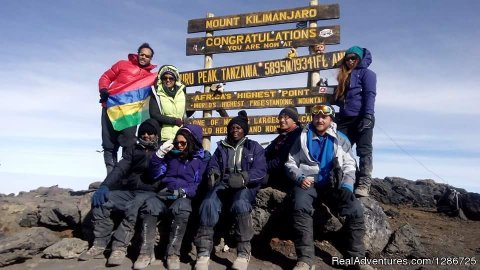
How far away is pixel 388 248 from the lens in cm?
598

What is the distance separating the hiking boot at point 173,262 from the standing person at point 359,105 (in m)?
3.04

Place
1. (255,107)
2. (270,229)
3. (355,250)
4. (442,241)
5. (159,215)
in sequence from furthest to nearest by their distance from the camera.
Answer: (255,107)
(442,241)
(270,229)
(159,215)
(355,250)

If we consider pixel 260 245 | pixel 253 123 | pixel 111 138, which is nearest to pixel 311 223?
pixel 260 245

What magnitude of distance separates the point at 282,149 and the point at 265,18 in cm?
403

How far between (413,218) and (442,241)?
2.07 m

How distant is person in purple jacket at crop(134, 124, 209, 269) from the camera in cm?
543

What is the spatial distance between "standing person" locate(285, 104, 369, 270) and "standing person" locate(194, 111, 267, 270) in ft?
1.91

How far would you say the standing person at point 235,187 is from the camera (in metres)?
5.20

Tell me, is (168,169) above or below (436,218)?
above

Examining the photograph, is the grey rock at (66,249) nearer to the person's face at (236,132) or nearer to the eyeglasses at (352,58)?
the person's face at (236,132)

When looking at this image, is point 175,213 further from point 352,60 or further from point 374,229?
point 352,60

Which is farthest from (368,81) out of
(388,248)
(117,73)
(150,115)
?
(117,73)

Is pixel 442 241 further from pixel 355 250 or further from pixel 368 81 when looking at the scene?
pixel 368 81

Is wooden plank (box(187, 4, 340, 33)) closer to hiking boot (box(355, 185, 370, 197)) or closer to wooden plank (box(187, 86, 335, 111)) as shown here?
wooden plank (box(187, 86, 335, 111))
